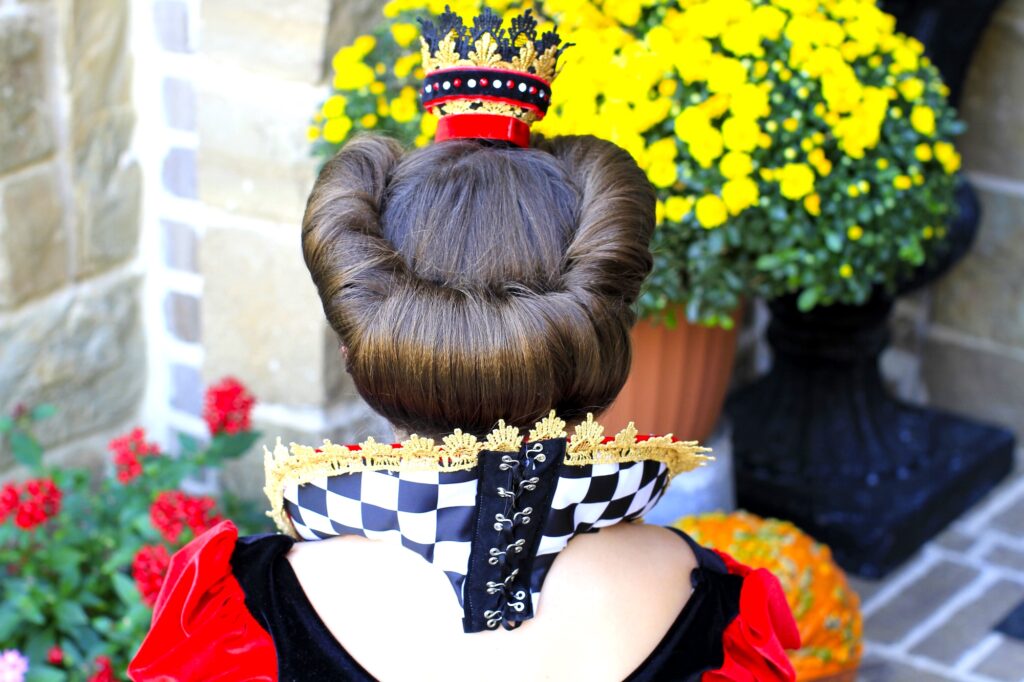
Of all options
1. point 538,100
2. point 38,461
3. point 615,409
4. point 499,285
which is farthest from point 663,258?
point 38,461

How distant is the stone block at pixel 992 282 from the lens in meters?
3.18

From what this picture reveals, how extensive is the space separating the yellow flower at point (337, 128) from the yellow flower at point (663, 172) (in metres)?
0.57

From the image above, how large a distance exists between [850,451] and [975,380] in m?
0.70

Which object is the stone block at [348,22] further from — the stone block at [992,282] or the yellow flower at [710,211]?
the stone block at [992,282]

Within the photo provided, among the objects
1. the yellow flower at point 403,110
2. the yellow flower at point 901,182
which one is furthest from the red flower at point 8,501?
the yellow flower at point 901,182

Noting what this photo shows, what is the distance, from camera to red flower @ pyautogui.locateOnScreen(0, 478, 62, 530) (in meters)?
1.94

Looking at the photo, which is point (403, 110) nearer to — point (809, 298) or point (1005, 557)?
point (809, 298)

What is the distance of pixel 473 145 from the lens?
1269 mm

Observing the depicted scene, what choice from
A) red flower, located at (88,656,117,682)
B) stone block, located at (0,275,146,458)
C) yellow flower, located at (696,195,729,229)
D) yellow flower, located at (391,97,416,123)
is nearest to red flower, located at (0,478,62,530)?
red flower, located at (88,656,117,682)

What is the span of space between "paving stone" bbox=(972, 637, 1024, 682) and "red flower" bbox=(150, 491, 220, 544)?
161 cm

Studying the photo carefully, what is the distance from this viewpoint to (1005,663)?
242cm

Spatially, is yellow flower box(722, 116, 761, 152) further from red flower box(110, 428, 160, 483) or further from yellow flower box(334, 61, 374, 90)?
red flower box(110, 428, 160, 483)

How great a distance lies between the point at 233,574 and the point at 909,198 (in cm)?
139

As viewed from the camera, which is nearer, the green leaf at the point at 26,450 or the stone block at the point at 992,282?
the green leaf at the point at 26,450
